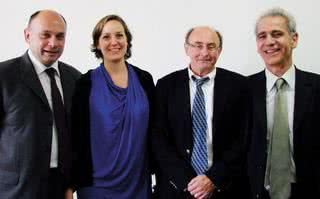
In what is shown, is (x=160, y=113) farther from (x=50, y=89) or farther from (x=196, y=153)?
(x=50, y=89)

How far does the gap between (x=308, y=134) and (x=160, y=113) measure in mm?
749

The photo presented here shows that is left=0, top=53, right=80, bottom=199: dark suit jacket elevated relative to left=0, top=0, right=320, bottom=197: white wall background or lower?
lower

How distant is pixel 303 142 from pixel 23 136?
4.46ft

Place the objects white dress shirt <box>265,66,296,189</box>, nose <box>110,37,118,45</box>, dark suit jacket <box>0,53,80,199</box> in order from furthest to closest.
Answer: nose <box>110,37,118,45</box>, white dress shirt <box>265,66,296,189</box>, dark suit jacket <box>0,53,80,199</box>

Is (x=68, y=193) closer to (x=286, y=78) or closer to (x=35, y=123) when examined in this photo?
(x=35, y=123)

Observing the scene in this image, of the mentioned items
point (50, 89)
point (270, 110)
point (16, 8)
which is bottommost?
point (270, 110)

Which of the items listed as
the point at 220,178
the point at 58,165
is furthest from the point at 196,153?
the point at 58,165

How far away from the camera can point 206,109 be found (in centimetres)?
208

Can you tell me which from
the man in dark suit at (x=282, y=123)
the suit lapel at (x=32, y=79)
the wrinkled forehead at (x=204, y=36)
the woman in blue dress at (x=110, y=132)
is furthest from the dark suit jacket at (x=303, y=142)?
the suit lapel at (x=32, y=79)

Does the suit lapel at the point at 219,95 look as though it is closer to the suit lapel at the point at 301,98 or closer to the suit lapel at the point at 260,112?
the suit lapel at the point at 260,112

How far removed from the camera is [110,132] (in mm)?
2076

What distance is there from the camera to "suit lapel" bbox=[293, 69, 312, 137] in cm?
197

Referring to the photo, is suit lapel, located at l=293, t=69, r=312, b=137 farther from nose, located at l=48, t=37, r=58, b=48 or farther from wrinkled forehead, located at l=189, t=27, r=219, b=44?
nose, located at l=48, t=37, r=58, b=48

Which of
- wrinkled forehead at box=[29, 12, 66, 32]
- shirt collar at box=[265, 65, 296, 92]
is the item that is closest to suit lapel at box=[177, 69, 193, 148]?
shirt collar at box=[265, 65, 296, 92]
